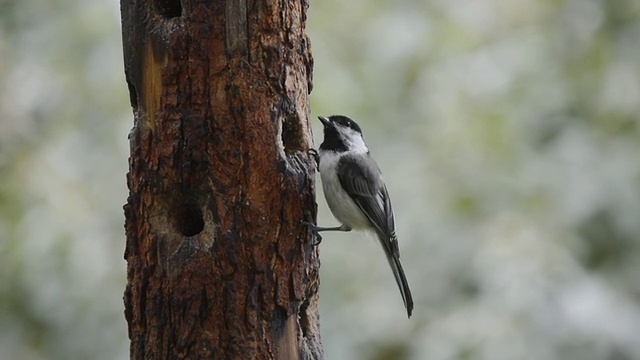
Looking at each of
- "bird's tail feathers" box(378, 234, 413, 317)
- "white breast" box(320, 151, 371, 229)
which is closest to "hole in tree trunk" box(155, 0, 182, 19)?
"white breast" box(320, 151, 371, 229)

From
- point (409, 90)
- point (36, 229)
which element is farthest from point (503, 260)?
point (36, 229)

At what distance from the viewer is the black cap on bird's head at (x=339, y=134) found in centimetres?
437

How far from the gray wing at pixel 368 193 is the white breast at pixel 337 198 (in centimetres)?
2

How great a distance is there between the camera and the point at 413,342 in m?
5.68

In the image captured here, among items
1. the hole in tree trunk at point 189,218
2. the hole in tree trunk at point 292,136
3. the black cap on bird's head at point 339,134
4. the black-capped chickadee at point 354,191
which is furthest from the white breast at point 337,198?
the hole in tree trunk at point 189,218

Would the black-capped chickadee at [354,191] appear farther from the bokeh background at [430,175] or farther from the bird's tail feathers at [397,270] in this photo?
the bokeh background at [430,175]

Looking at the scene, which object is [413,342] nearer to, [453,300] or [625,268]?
[453,300]

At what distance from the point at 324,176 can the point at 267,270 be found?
97cm

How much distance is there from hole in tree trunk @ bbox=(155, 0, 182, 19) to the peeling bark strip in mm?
33

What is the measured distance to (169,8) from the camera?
3.53 m

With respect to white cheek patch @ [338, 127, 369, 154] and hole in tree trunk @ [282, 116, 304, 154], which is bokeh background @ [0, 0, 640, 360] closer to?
white cheek patch @ [338, 127, 369, 154]

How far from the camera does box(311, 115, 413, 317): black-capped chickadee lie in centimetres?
429

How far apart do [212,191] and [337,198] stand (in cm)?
105

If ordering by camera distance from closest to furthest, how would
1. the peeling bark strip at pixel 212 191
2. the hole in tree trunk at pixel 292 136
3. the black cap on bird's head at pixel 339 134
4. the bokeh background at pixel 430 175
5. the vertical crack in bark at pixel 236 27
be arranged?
the peeling bark strip at pixel 212 191
the vertical crack in bark at pixel 236 27
the hole in tree trunk at pixel 292 136
the black cap on bird's head at pixel 339 134
the bokeh background at pixel 430 175
